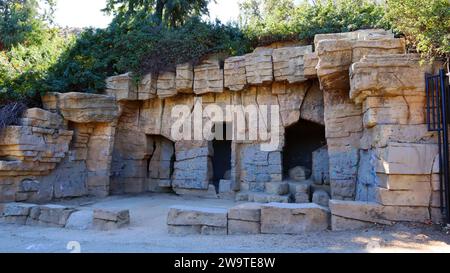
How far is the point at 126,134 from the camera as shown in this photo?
10.7m

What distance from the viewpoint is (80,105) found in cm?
879

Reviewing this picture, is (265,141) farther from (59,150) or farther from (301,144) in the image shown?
(59,150)

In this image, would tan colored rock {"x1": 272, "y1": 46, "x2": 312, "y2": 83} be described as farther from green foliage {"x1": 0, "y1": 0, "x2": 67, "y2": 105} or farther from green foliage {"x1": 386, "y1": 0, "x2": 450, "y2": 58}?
green foliage {"x1": 0, "y1": 0, "x2": 67, "y2": 105}

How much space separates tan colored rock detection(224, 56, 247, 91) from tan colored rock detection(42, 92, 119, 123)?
356 centimetres

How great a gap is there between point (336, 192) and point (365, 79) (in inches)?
126

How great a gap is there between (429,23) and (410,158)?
2279 mm

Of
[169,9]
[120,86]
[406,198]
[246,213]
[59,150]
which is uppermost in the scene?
[169,9]

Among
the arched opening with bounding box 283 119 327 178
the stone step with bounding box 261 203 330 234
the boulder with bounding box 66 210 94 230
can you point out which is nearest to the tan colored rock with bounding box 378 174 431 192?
the stone step with bounding box 261 203 330 234

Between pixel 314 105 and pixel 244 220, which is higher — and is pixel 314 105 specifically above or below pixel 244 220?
above

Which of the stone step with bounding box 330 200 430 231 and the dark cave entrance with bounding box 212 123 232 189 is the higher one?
the dark cave entrance with bounding box 212 123 232 189

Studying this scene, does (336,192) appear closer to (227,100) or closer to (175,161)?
(227,100)

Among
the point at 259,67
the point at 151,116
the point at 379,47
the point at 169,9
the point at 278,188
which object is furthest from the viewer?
the point at 169,9

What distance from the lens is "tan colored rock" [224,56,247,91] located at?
9.18 meters

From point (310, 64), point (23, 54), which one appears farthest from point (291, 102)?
point (23, 54)
